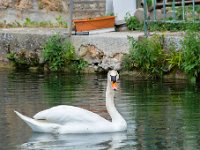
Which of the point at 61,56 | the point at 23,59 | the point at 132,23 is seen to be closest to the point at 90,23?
the point at 61,56

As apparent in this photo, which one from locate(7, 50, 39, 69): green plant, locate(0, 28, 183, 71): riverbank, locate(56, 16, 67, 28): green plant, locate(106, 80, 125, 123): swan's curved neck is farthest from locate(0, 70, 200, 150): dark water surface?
locate(56, 16, 67, 28): green plant

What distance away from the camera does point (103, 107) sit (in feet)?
51.8

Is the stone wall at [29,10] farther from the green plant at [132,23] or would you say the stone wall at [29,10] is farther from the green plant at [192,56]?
the green plant at [192,56]

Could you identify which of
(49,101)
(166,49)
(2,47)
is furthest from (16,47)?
(49,101)

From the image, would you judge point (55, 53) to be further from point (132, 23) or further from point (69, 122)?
point (69, 122)

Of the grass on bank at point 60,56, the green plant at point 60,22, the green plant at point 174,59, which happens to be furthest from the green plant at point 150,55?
the green plant at point 60,22

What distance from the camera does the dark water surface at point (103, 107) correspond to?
12922 millimetres

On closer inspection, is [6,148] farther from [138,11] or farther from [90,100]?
[138,11]

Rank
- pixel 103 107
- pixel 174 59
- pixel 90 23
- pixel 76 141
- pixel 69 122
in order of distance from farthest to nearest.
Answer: pixel 90 23, pixel 174 59, pixel 103 107, pixel 69 122, pixel 76 141

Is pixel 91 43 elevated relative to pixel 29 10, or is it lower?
lower

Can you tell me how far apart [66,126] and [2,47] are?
8486 mm

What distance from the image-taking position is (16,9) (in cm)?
2350

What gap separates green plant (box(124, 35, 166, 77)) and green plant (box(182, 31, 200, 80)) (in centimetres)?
76

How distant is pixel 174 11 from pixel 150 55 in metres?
1.12
